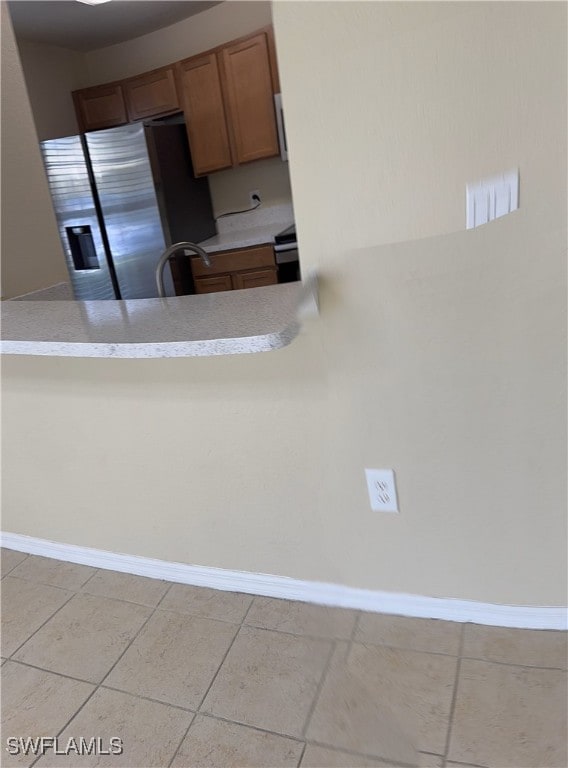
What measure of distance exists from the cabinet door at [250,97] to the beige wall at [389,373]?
90.2 inches

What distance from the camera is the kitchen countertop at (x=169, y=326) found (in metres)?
1.03

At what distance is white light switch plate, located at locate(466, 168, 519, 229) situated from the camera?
0.99 metres

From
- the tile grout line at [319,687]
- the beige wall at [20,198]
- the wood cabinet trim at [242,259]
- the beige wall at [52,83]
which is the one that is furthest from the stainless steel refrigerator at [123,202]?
the tile grout line at [319,687]

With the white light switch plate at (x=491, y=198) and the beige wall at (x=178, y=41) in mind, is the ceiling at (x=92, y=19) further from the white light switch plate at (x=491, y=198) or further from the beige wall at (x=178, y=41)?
the white light switch plate at (x=491, y=198)

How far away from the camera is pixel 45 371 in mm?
1610

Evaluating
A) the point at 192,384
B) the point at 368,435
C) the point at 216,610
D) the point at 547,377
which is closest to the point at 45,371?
the point at 192,384

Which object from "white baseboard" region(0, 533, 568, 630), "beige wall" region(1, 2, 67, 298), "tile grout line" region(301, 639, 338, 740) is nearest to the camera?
"tile grout line" region(301, 639, 338, 740)

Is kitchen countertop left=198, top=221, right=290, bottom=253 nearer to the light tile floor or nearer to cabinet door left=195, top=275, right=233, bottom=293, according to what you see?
cabinet door left=195, top=275, right=233, bottom=293

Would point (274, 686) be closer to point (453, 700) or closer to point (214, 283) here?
point (453, 700)

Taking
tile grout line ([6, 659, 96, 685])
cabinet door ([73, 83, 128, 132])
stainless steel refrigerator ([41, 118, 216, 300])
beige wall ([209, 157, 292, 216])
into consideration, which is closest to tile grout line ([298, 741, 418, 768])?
tile grout line ([6, 659, 96, 685])

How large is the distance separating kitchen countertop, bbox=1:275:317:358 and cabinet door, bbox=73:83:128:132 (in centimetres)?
293

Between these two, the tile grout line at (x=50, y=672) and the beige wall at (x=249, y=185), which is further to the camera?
the beige wall at (x=249, y=185)

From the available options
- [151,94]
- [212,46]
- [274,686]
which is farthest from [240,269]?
[274,686]

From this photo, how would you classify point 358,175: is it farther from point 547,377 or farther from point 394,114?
point 547,377
